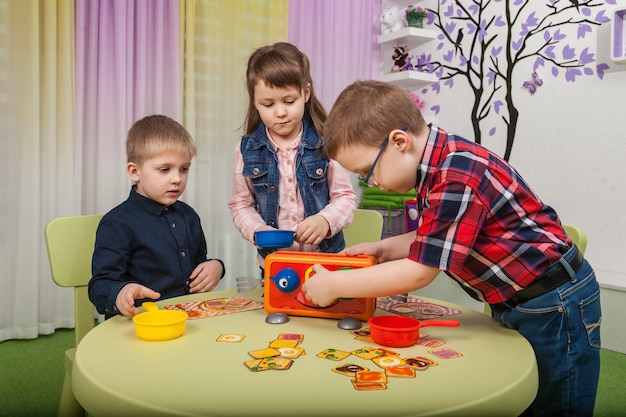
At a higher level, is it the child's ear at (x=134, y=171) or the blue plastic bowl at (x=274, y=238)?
the child's ear at (x=134, y=171)

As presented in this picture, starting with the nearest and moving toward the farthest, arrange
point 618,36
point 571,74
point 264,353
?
point 264,353 → point 618,36 → point 571,74

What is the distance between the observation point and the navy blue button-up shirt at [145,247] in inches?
53.1

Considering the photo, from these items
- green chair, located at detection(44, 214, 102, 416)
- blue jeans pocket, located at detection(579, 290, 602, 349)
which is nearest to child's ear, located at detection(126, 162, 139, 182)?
green chair, located at detection(44, 214, 102, 416)

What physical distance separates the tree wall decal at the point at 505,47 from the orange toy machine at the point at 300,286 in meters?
2.34

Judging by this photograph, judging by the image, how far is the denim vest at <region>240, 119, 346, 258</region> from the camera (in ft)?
5.38

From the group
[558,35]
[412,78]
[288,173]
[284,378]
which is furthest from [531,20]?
[284,378]

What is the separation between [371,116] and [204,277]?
734mm

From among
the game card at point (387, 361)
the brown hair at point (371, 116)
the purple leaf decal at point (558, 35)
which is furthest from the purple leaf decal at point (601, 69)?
the game card at point (387, 361)

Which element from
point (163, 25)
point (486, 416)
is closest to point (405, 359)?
point (486, 416)

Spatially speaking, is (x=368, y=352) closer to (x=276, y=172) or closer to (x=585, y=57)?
(x=276, y=172)

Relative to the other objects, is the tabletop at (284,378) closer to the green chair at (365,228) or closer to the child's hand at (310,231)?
the child's hand at (310,231)

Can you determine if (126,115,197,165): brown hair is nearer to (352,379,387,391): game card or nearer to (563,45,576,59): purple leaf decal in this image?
(352,379,387,391): game card

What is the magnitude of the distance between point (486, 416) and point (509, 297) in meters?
0.37

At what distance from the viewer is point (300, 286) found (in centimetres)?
113
